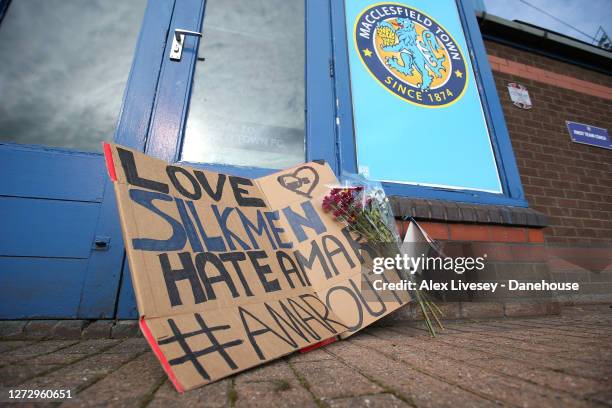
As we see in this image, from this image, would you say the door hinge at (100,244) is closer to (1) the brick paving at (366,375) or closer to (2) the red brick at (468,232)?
(1) the brick paving at (366,375)

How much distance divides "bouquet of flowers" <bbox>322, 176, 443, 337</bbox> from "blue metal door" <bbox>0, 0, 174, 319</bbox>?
1.15m

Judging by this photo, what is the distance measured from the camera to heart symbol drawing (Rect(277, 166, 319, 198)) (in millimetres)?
1556

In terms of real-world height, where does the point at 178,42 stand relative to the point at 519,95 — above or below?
below

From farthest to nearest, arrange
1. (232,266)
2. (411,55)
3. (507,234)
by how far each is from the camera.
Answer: (411,55), (507,234), (232,266)

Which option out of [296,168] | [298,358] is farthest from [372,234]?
[298,358]

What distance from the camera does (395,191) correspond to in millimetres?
1911

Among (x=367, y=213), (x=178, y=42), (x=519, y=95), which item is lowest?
(x=367, y=213)

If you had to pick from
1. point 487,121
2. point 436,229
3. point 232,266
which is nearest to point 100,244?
point 232,266

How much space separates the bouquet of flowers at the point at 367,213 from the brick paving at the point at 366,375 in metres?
0.45

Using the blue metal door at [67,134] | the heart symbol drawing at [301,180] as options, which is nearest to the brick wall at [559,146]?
the heart symbol drawing at [301,180]

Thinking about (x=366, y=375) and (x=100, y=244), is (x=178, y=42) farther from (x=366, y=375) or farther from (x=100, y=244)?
(x=366, y=375)

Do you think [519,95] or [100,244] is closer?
[100,244]

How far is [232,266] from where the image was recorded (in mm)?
1119

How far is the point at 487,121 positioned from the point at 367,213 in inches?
67.4
